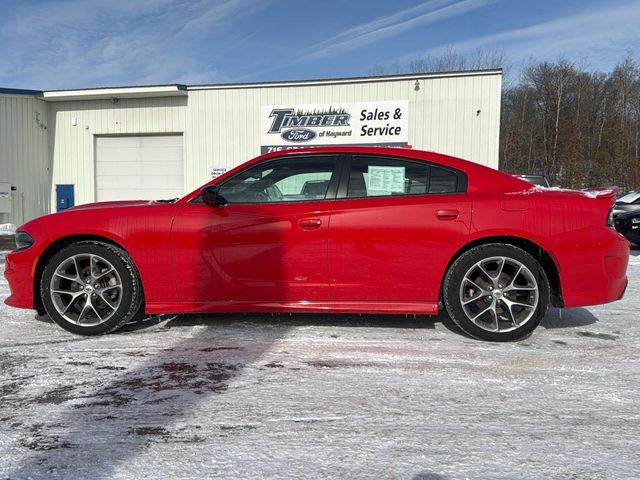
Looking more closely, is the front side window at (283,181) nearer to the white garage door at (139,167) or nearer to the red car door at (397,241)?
the red car door at (397,241)

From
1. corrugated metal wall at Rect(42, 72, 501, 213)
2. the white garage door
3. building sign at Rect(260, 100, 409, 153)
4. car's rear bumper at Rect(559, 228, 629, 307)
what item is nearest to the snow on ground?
car's rear bumper at Rect(559, 228, 629, 307)

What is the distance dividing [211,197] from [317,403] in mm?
1889

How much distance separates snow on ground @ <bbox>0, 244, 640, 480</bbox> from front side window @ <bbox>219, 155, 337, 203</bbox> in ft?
3.65

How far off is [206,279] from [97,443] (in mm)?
1728

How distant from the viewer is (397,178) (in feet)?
12.7

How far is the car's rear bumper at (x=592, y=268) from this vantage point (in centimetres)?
362

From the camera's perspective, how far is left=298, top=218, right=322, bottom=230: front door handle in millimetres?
3721

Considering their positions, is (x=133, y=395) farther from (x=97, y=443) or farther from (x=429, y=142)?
(x=429, y=142)

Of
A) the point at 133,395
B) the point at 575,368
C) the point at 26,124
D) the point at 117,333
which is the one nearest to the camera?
the point at 133,395

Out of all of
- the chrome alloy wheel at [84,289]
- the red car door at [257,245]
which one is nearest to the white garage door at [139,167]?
the chrome alloy wheel at [84,289]

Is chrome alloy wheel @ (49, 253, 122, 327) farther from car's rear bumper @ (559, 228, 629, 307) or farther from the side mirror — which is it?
car's rear bumper @ (559, 228, 629, 307)

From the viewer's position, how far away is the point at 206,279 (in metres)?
3.83

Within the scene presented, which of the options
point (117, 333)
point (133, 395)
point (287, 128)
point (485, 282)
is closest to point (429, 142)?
point (287, 128)

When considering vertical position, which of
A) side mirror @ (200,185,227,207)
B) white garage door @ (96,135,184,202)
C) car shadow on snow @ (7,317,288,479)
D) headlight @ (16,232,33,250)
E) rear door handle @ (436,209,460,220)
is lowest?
car shadow on snow @ (7,317,288,479)
